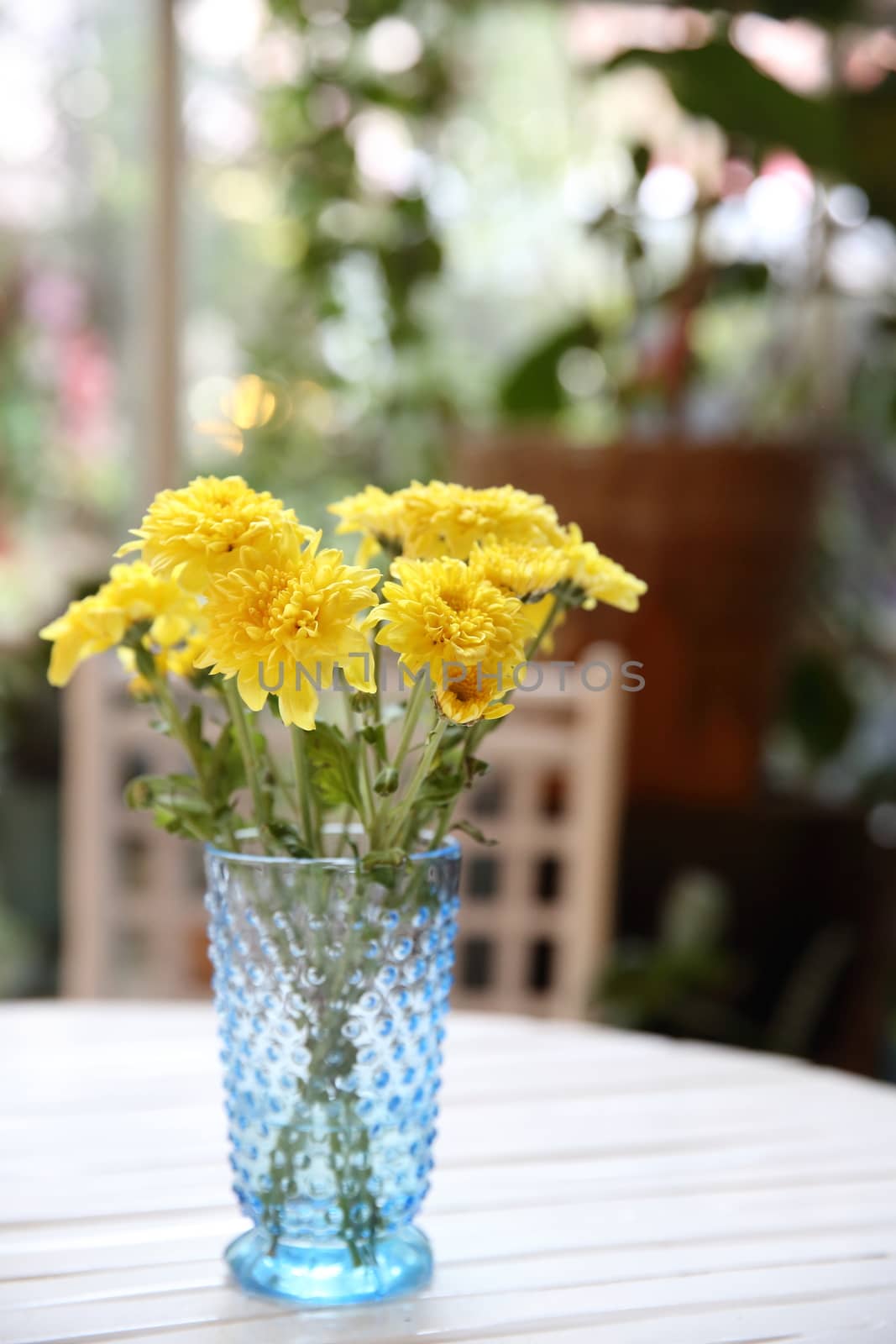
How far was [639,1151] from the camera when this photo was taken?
839mm

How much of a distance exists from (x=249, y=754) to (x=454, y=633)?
14cm

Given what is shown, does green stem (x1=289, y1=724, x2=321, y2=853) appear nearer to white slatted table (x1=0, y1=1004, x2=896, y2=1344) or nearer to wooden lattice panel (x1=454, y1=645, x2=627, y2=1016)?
white slatted table (x1=0, y1=1004, x2=896, y2=1344)

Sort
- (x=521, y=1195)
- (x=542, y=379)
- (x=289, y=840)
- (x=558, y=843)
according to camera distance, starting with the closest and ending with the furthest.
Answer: (x=289, y=840) → (x=521, y=1195) → (x=558, y=843) → (x=542, y=379)

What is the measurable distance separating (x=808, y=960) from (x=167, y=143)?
69.2 inches

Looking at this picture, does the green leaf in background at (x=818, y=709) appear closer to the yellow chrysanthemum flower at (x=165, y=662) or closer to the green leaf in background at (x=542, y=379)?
the green leaf in background at (x=542, y=379)

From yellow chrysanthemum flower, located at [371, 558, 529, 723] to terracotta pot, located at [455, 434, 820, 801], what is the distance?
5.03ft

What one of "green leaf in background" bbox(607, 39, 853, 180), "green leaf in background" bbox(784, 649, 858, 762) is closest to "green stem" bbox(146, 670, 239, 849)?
"green leaf in background" bbox(607, 39, 853, 180)

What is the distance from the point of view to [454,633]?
0.53m

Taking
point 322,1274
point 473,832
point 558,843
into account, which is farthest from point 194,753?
point 558,843

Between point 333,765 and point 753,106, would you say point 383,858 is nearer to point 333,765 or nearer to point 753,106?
point 333,765

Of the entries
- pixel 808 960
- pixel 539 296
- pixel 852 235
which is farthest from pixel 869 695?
pixel 539 296

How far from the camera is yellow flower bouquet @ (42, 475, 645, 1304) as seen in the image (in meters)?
0.56

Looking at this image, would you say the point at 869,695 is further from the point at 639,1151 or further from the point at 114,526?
the point at 639,1151

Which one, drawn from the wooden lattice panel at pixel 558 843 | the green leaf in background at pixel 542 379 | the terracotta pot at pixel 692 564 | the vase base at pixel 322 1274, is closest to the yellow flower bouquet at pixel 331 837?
the vase base at pixel 322 1274
